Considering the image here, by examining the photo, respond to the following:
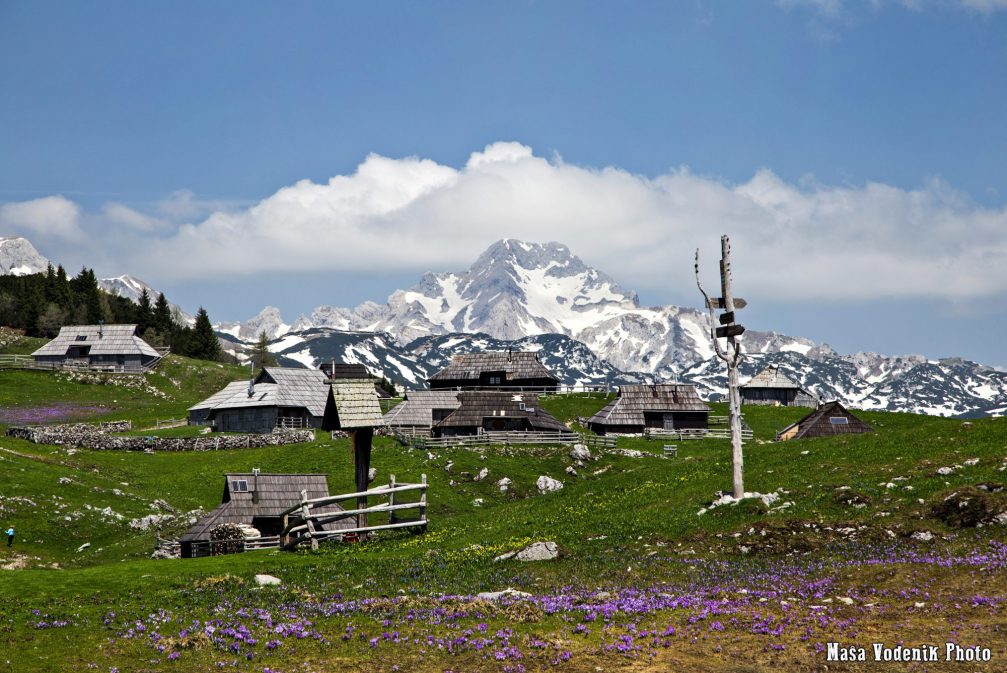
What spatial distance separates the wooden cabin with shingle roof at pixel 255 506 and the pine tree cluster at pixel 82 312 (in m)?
125

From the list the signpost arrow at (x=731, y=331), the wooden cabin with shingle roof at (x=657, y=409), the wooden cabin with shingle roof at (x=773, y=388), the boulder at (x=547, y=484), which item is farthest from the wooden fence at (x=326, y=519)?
the wooden cabin with shingle roof at (x=773, y=388)

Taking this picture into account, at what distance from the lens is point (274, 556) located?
111 feet

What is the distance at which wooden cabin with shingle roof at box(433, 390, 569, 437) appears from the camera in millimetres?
77938

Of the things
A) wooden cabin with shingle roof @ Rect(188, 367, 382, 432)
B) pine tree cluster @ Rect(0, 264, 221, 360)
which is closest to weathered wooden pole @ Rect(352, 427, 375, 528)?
wooden cabin with shingle roof @ Rect(188, 367, 382, 432)

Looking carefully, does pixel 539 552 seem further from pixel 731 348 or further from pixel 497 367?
pixel 497 367

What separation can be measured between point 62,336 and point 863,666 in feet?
429

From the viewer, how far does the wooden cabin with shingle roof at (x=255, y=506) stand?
125 feet

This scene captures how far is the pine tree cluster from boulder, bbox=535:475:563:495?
116 meters

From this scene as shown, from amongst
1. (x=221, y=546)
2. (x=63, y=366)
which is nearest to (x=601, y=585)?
(x=221, y=546)

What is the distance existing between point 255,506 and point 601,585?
793 inches

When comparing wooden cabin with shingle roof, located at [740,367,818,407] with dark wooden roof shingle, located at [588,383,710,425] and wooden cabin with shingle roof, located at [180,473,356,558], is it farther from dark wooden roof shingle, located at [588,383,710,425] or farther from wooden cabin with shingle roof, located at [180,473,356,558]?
wooden cabin with shingle roof, located at [180,473,356,558]

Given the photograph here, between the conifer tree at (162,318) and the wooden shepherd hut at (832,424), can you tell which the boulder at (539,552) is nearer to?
the wooden shepherd hut at (832,424)

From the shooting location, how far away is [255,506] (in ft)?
131

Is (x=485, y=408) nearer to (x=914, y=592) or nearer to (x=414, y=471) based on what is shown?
(x=414, y=471)
